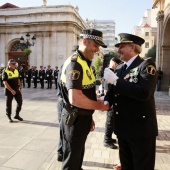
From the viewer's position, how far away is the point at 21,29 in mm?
30562

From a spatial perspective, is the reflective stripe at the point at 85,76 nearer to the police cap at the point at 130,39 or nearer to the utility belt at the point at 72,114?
the utility belt at the point at 72,114

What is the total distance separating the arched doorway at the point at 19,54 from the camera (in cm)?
3078

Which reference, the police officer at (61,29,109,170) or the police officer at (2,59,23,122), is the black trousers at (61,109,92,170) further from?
the police officer at (2,59,23,122)

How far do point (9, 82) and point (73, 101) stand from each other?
521cm

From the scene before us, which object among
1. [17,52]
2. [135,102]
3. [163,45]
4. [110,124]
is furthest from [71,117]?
[17,52]

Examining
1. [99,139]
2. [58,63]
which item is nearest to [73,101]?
[99,139]

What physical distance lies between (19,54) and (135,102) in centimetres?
3016

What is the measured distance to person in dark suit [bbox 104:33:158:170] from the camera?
8.06ft

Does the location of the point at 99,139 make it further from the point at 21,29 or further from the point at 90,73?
the point at 21,29

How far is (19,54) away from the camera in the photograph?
31016mm

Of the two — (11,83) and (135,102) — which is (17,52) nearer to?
(11,83)

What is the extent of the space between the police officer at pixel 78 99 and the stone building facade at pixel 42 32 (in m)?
27.0

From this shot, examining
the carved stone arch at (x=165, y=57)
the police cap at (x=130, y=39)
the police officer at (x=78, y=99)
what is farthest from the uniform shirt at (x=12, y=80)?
the carved stone arch at (x=165, y=57)

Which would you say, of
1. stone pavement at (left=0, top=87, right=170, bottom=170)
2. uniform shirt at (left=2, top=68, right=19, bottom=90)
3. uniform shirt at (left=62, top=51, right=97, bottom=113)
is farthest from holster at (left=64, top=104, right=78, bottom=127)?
uniform shirt at (left=2, top=68, right=19, bottom=90)
